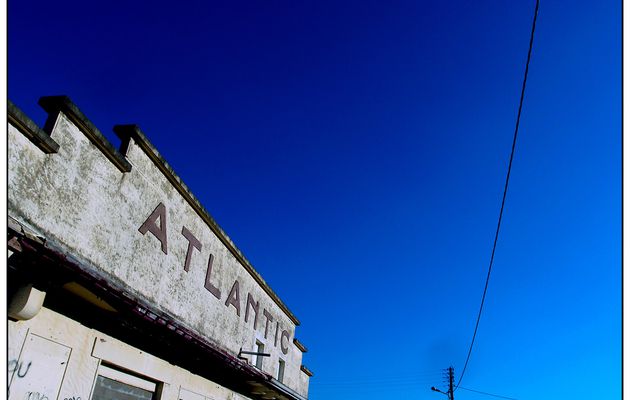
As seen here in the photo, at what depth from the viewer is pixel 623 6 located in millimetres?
4250

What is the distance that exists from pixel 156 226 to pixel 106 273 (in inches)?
67.9

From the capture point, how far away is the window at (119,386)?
7.10 meters

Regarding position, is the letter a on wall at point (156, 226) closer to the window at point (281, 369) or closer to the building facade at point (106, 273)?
the building facade at point (106, 273)

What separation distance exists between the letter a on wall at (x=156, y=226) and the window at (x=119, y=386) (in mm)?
2472

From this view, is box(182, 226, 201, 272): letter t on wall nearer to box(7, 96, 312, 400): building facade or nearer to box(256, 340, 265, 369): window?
box(7, 96, 312, 400): building facade

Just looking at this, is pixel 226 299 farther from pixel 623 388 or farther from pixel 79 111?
pixel 623 388

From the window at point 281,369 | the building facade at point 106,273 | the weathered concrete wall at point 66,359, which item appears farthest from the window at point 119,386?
the window at point 281,369

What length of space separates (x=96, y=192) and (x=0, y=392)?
329 centimetres

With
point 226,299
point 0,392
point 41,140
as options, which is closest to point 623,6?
point 41,140

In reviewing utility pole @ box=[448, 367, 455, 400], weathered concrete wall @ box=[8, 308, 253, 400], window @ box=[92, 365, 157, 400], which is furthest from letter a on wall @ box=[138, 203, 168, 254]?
utility pole @ box=[448, 367, 455, 400]

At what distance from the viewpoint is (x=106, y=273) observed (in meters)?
7.40

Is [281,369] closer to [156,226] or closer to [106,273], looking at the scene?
[156,226]

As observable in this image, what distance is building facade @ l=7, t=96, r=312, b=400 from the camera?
5676 millimetres

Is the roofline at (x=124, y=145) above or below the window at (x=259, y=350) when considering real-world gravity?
above
